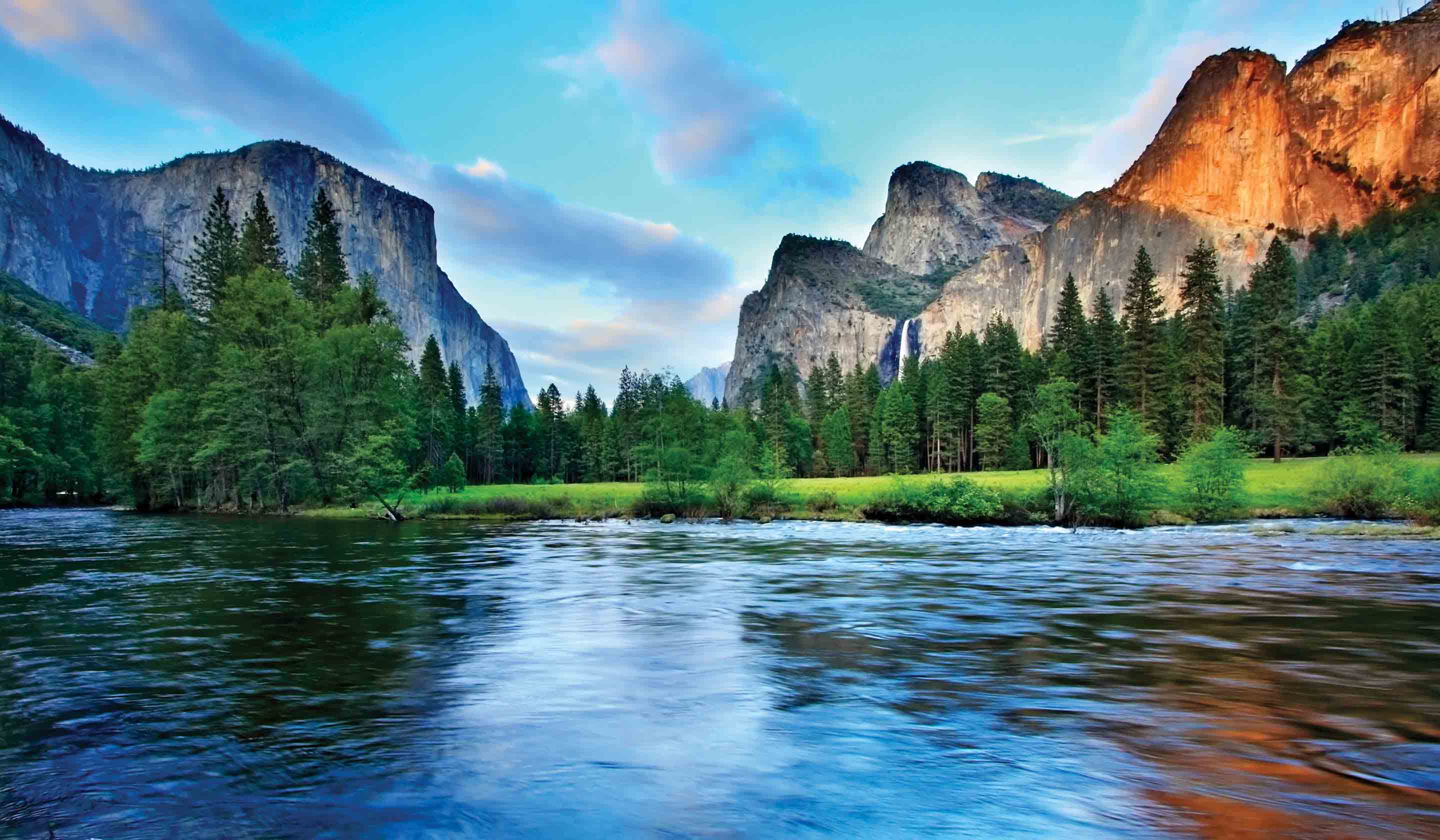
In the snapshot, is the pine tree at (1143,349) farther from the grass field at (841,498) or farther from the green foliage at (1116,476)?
the green foliage at (1116,476)

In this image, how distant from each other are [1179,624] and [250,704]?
1528cm

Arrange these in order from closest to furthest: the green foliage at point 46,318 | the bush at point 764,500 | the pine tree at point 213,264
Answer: the bush at point 764,500, the pine tree at point 213,264, the green foliage at point 46,318

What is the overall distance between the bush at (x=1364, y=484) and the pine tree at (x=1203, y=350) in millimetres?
24973

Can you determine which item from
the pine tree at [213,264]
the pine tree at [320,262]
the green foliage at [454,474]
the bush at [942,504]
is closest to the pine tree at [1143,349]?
the bush at [942,504]

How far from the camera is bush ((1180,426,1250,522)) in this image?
119ft

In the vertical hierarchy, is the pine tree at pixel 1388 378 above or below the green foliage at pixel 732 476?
above

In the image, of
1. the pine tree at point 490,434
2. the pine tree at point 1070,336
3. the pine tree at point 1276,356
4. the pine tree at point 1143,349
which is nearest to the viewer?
the pine tree at point 1276,356

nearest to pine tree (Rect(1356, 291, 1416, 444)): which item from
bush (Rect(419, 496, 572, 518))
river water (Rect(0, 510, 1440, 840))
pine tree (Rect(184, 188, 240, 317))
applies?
river water (Rect(0, 510, 1440, 840))

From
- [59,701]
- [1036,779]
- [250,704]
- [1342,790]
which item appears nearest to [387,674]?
[250,704]

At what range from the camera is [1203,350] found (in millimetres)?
63188

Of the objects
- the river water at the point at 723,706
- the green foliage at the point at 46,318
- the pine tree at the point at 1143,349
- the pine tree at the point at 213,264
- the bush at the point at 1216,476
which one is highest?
the green foliage at the point at 46,318

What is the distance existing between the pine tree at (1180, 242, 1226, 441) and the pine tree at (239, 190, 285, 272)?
82.9 meters

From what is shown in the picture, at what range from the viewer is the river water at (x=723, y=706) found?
235 inches

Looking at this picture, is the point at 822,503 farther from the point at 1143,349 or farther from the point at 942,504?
the point at 1143,349
